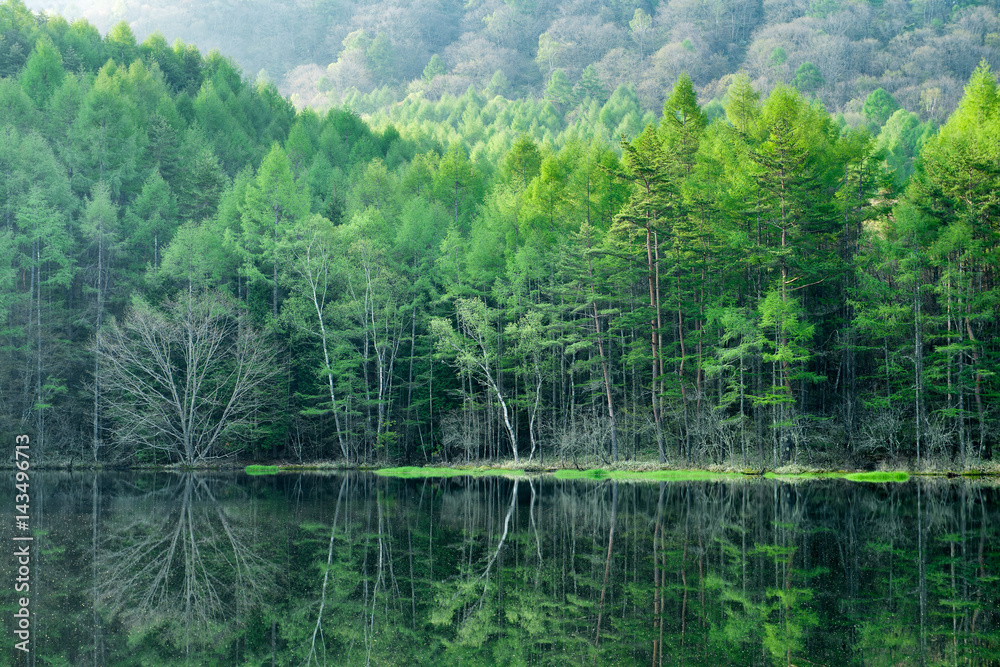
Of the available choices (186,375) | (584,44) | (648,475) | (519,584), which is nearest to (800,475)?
(648,475)

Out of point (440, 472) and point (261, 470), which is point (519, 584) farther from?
point (261, 470)

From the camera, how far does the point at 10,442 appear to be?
123 ft

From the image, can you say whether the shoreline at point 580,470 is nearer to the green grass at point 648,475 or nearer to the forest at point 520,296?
the green grass at point 648,475

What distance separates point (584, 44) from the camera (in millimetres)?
106625

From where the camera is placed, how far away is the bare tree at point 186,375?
Result: 36938mm

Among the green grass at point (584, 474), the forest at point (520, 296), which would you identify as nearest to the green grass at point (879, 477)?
the forest at point (520, 296)

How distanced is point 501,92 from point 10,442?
249ft

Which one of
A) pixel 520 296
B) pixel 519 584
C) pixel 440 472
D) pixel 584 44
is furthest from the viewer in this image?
pixel 584 44

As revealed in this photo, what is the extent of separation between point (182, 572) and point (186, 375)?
27.3 m

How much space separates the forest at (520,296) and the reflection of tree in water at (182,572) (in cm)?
1825

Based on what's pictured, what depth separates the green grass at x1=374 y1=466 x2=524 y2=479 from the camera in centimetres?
3466

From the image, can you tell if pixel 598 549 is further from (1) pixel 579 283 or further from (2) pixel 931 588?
(1) pixel 579 283

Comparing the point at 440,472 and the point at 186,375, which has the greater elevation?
the point at 186,375

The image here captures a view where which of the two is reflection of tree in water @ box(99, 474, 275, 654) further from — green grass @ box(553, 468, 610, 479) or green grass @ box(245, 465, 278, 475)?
green grass @ box(245, 465, 278, 475)
